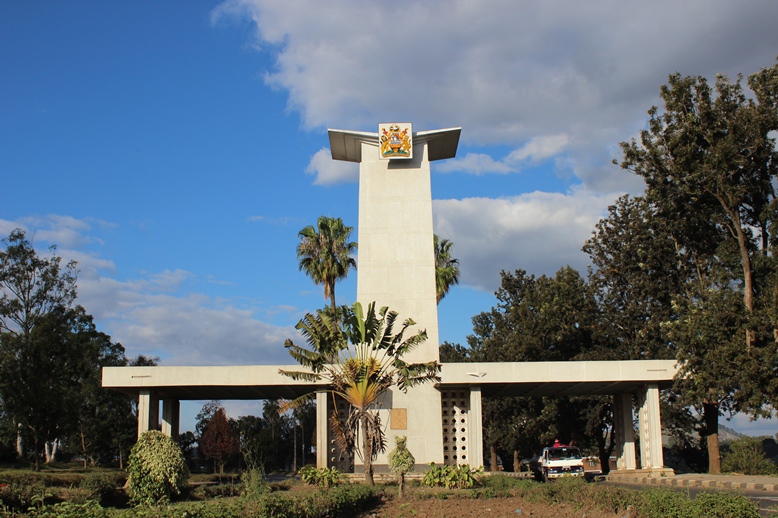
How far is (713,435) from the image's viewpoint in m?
30.7

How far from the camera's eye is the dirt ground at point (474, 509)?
46.6 ft

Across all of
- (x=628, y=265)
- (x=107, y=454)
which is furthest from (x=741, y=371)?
(x=107, y=454)

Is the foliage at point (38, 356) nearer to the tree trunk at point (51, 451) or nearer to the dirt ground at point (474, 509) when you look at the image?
the tree trunk at point (51, 451)

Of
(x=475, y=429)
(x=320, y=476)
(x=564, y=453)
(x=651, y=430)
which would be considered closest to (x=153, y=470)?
(x=320, y=476)

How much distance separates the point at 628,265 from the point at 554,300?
6.40 m

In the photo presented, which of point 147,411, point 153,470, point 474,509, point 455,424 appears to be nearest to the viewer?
point 474,509

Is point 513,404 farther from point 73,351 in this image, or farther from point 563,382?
point 73,351

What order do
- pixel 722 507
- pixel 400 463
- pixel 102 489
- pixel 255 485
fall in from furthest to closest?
pixel 400 463, pixel 102 489, pixel 255 485, pixel 722 507

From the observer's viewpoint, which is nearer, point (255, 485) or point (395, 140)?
point (255, 485)

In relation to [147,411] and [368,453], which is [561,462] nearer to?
[368,453]

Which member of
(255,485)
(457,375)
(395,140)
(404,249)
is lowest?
(255,485)

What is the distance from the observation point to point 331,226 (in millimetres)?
39625

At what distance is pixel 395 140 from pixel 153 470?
1680 centimetres

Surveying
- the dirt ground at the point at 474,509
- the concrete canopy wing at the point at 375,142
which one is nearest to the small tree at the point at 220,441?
the concrete canopy wing at the point at 375,142
